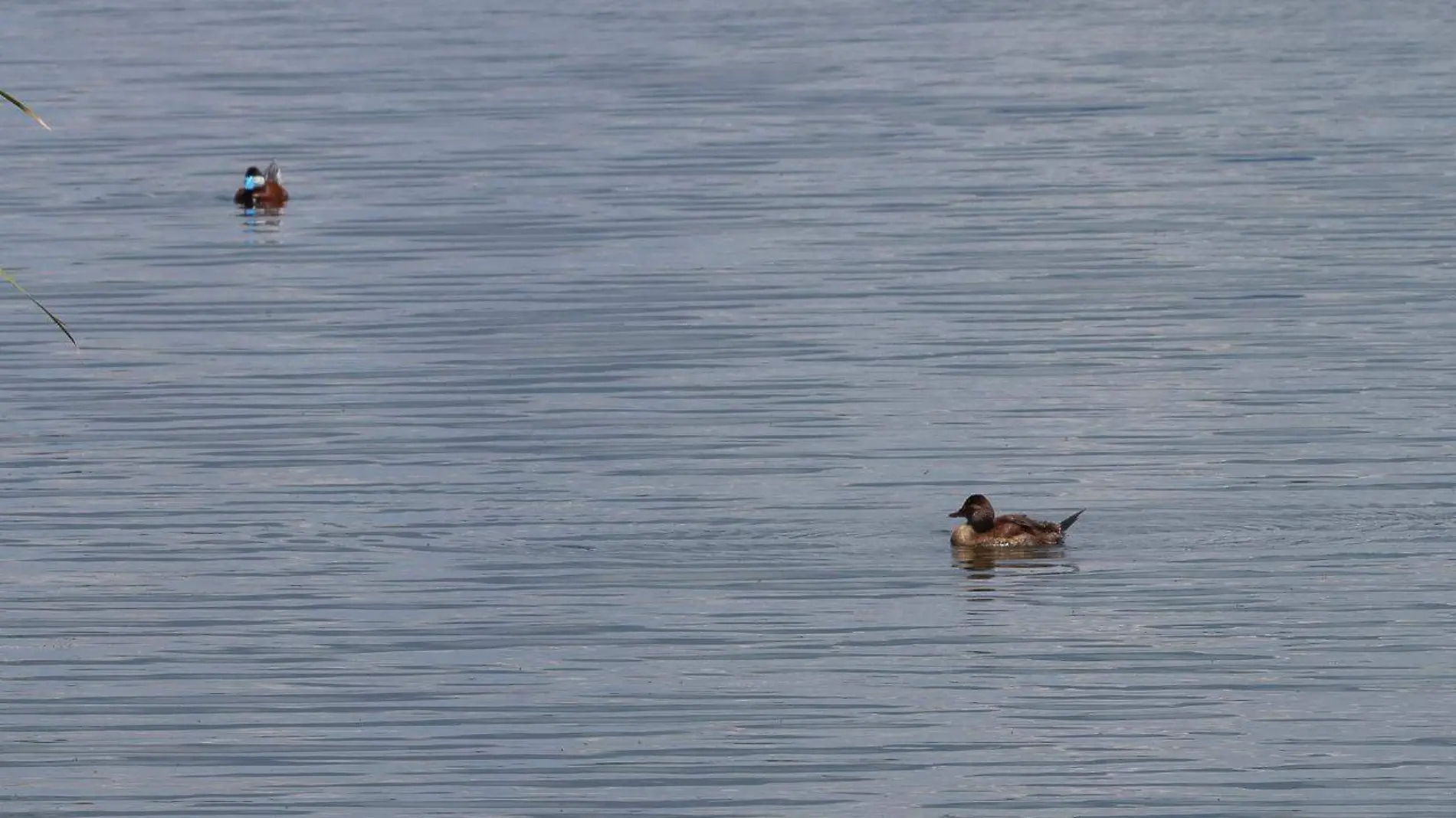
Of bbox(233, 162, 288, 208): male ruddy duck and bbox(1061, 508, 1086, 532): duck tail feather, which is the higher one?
bbox(233, 162, 288, 208): male ruddy duck

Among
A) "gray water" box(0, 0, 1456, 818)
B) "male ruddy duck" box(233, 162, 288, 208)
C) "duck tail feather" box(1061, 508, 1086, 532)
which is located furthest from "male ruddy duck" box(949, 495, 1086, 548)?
"male ruddy duck" box(233, 162, 288, 208)

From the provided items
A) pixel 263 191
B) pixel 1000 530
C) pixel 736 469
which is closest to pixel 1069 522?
pixel 1000 530

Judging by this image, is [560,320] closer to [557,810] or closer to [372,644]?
[372,644]

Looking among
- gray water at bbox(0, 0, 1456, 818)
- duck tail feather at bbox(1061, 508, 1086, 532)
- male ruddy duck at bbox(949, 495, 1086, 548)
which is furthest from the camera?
duck tail feather at bbox(1061, 508, 1086, 532)

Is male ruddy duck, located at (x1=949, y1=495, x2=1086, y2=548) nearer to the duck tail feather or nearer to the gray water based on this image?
the duck tail feather

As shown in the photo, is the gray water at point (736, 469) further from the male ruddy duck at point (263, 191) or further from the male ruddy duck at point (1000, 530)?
the male ruddy duck at point (263, 191)

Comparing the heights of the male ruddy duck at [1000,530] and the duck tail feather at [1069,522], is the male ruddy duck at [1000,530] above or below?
below

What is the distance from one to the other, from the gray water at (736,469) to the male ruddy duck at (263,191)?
0.29 metres

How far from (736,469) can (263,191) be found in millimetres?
14879

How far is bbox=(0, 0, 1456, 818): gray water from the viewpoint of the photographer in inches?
531

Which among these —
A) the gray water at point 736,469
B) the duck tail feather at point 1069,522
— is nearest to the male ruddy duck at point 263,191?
the gray water at point 736,469

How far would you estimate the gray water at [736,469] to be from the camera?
44.3ft

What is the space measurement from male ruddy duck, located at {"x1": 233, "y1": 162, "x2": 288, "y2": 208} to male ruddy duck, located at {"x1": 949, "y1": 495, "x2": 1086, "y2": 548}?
16961mm

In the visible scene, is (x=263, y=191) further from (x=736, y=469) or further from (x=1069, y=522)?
(x=1069, y=522)
